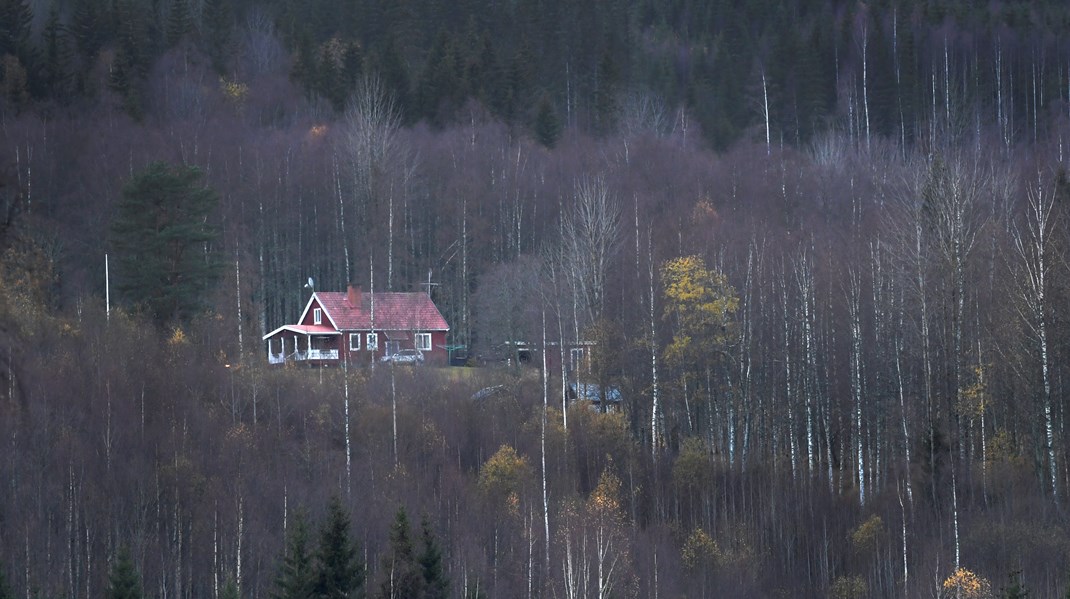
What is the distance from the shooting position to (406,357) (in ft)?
159

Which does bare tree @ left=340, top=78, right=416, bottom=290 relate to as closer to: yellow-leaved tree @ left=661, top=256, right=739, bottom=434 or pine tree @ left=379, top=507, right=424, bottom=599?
yellow-leaved tree @ left=661, top=256, right=739, bottom=434

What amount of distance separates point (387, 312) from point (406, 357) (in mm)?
3534

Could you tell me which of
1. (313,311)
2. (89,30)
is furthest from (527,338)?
(89,30)

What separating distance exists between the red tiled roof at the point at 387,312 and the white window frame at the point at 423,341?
422 mm

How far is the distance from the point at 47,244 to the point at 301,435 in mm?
15757

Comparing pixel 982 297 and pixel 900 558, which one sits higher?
pixel 982 297

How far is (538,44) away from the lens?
281ft

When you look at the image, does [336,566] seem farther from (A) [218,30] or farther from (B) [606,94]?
(A) [218,30]

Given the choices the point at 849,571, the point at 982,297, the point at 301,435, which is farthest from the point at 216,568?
the point at 982,297

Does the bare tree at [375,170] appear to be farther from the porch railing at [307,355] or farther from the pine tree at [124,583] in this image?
the pine tree at [124,583]

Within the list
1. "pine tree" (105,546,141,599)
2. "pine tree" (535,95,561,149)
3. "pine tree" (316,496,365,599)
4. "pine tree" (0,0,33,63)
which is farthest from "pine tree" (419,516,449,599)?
"pine tree" (0,0,33,63)

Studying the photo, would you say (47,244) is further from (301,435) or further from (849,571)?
(849,571)

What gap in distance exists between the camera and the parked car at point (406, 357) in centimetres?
4731

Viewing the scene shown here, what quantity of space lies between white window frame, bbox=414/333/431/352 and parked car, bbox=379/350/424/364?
5.18 feet
